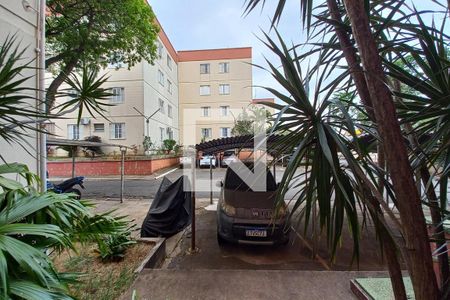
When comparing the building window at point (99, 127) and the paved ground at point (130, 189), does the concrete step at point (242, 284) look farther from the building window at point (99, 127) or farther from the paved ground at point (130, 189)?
the building window at point (99, 127)

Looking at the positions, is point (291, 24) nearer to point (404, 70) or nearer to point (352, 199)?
point (404, 70)

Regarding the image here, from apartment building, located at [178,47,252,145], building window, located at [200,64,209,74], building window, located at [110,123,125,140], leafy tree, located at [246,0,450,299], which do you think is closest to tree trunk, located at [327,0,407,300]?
leafy tree, located at [246,0,450,299]

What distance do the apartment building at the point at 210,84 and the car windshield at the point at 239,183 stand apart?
24163mm

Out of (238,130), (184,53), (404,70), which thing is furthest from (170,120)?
(404,70)

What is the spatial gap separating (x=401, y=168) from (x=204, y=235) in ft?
17.3

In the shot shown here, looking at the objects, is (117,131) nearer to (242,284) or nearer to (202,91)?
(202,91)

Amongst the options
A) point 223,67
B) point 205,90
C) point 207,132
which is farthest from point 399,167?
point 223,67

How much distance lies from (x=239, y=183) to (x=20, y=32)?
462 cm

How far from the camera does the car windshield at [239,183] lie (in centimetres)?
576

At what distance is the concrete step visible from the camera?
3268mm

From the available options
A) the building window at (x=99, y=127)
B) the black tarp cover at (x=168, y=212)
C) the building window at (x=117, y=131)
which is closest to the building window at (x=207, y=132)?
the building window at (x=117, y=131)

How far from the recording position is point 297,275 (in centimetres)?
374

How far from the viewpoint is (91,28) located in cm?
1063

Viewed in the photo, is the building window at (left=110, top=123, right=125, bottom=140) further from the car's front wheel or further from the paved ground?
the car's front wheel
